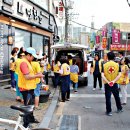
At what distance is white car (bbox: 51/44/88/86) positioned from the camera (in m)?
16.6

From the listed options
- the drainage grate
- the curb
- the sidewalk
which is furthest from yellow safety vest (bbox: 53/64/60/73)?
the drainage grate

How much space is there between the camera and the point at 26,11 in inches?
725

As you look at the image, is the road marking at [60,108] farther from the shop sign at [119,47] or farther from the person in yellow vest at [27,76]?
the shop sign at [119,47]

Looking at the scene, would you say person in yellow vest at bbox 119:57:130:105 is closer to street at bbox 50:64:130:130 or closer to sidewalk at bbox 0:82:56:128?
street at bbox 50:64:130:130

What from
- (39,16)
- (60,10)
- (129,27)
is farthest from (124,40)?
(39,16)

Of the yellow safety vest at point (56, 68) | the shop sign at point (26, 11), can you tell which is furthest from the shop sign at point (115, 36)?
the yellow safety vest at point (56, 68)

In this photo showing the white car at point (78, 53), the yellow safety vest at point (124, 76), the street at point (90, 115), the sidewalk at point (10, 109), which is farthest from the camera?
the white car at point (78, 53)

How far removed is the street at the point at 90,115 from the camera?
8023 mm

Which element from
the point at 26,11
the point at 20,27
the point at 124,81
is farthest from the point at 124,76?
the point at 26,11

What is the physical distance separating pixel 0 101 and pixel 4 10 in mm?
5571

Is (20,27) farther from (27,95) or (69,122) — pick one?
(27,95)

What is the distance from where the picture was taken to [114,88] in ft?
31.2

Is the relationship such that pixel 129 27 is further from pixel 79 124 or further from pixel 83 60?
pixel 79 124

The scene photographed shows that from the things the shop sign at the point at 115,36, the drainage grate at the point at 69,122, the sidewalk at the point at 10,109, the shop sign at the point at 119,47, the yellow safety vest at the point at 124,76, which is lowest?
the drainage grate at the point at 69,122
